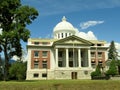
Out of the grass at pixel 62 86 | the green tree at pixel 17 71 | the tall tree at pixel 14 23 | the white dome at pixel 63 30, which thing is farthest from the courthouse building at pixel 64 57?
the grass at pixel 62 86

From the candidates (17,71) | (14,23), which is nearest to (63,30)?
A: (17,71)

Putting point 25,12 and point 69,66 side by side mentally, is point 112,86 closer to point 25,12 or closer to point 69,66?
point 25,12

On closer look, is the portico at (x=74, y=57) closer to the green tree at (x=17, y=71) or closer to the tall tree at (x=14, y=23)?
the green tree at (x=17, y=71)

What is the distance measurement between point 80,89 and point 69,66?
53890 mm

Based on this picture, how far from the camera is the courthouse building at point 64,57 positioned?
74750 millimetres

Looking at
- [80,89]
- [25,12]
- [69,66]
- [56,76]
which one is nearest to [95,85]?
[80,89]

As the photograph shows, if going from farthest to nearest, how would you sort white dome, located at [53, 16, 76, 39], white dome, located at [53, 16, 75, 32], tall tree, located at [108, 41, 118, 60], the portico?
tall tree, located at [108, 41, 118, 60] < white dome, located at [53, 16, 75, 32] < white dome, located at [53, 16, 76, 39] < the portico

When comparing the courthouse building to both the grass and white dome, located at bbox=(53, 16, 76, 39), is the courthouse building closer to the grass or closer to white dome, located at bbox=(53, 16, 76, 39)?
white dome, located at bbox=(53, 16, 76, 39)

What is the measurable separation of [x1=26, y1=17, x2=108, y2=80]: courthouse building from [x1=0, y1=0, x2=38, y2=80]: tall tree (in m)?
34.2

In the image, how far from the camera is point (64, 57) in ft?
259

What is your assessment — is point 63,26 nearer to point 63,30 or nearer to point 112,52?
point 63,30

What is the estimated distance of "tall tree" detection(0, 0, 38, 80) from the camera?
38.9m

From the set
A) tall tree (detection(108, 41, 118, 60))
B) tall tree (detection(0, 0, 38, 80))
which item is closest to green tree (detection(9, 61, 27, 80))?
tall tree (detection(0, 0, 38, 80))

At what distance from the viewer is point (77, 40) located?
77.0m
